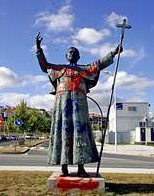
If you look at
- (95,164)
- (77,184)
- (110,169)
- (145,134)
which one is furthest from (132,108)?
(77,184)

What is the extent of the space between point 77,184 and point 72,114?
130cm

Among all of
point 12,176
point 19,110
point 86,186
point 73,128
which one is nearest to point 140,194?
point 86,186

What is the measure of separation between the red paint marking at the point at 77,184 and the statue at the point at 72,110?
0.31 metres

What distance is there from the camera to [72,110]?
828cm

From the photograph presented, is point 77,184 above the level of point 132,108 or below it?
below

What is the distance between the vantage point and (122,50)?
8.59 metres

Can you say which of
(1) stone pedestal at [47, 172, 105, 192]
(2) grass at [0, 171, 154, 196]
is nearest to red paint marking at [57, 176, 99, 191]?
(1) stone pedestal at [47, 172, 105, 192]

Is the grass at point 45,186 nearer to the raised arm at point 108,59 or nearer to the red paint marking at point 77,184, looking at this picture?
the red paint marking at point 77,184

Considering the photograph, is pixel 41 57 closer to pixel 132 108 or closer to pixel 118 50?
pixel 118 50

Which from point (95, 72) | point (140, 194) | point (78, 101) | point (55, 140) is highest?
point (95, 72)

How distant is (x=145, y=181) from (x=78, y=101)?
2.88 metres

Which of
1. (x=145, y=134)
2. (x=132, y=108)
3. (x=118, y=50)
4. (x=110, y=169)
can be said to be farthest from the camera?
(x=132, y=108)

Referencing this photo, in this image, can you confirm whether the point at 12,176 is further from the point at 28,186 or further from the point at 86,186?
the point at 86,186

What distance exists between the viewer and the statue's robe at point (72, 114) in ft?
26.5
